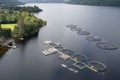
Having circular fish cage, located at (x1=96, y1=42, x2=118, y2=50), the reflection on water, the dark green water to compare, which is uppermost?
circular fish cage, located at (x1=96, y1=42, x2=118, y2=50)

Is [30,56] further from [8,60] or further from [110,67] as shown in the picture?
[110,67]

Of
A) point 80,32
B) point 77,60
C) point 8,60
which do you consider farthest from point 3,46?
point 80,32

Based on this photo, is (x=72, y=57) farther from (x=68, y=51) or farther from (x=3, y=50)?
(x=3, y=50)

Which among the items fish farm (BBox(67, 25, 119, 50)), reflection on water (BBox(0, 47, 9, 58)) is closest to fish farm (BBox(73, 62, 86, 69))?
fish farm (BBox(67, 25, 119, 50))

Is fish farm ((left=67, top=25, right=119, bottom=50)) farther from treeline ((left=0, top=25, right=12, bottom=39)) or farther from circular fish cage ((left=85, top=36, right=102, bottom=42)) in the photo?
treeline ((left=0, top=25, right=12, bottom=39))

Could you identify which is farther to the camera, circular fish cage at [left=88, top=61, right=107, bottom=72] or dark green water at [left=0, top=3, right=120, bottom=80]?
circular fish cage at [left=88, top=61, right=107, bottom=72]

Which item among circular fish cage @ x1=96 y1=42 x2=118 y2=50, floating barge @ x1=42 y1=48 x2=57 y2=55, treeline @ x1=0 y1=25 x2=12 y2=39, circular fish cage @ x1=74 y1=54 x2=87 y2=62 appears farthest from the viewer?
treeline @ x1=0 y1=25 x2=12 y2=39

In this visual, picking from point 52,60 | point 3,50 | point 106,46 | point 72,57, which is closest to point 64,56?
point 72,57

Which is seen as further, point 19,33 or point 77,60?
point 19,33
